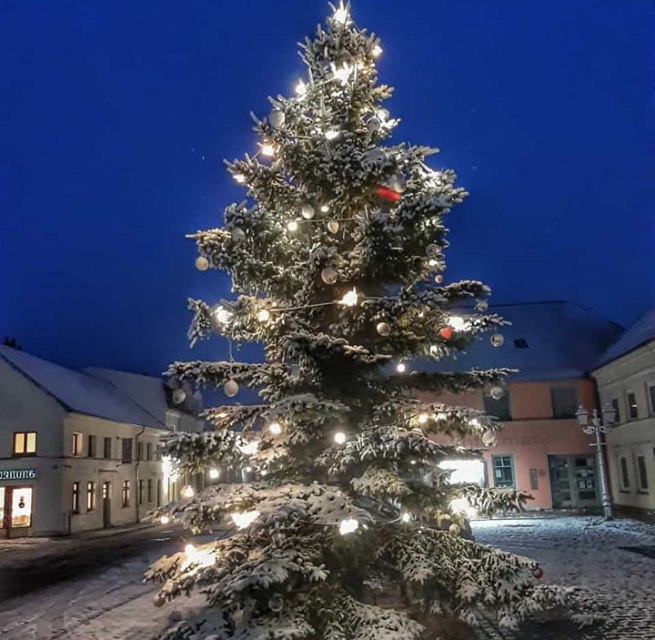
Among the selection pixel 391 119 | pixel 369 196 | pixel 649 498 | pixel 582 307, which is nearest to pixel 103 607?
pixel 369 196

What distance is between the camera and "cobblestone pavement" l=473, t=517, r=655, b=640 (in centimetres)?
835

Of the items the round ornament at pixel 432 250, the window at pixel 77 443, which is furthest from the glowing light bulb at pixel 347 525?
the window at pixel 77 443

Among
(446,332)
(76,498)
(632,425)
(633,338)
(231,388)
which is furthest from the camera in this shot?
(76,498)

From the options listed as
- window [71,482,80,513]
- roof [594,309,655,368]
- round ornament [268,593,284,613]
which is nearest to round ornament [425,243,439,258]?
round ornament [268,593,284,613]

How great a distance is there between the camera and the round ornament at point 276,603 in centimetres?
625

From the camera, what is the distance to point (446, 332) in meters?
8.02

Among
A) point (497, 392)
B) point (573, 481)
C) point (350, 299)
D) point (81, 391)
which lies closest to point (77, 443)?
point (81, 391)

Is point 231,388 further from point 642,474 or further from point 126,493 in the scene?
point 126,493

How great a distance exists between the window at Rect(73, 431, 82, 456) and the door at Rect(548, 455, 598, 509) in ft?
71.1

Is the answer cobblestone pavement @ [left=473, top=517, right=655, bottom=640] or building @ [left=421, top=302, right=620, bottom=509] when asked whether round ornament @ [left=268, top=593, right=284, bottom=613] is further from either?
building @ [left=421, top=302, right=620, bottom=509]

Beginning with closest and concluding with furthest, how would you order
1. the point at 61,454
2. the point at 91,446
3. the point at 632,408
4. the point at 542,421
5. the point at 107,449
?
Result: the point at 632,408 → the point at 61,454 → the point at 542,421 → the point at 91,446 → the point at 107,449

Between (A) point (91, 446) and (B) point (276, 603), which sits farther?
(A) point (91, 446)

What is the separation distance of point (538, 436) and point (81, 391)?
2274cm

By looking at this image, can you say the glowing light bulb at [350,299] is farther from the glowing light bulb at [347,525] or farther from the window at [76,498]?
the window at [76,498]
